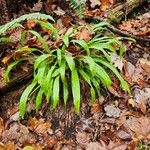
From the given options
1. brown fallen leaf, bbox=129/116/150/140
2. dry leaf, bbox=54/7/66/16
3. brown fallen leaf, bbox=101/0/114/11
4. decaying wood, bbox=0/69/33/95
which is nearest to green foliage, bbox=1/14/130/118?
decaying wood, bbox=0/69/33/95

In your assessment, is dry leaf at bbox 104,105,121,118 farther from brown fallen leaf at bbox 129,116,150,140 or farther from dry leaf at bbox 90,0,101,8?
dry leaf at bbox 90,0,101,8

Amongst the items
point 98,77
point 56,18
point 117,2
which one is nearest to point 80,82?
point 98,77

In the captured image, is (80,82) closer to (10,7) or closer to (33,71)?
(33,71)

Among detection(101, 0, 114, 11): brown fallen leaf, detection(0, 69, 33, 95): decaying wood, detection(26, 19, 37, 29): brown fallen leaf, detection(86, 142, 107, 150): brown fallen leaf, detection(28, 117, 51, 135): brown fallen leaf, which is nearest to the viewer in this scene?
detection(86, 142, 107, 150): brown fallen leaf

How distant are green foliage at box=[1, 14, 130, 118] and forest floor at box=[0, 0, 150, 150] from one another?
133 mm

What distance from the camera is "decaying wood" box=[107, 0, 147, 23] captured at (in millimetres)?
4891

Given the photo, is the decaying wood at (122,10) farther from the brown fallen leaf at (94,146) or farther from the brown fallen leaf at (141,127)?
the brown fallen leaf at (94,146)

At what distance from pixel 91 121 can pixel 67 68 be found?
25.3 inches

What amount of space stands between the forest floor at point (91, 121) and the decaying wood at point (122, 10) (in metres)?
0.70

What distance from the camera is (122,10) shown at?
4.98m

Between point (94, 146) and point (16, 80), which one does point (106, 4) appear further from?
point (94, 146)

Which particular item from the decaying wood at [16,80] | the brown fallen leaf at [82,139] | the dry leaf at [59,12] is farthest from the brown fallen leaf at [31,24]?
the brown fallen leaf at [82,139]

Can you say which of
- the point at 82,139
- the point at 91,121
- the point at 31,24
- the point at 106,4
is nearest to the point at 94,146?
the point at 82,139

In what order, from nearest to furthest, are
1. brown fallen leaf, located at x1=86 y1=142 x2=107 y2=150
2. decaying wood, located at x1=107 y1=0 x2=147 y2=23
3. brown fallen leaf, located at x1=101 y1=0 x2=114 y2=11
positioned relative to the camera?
brown fallen leaf, located at x1=86 y1=142 x2=107 y2=150 → decaying wood, located at x1=107 y1=0 x2=147 y2=23 → brown fallen leaf, located at x1=101 y1=0 x2=114 y2=11
